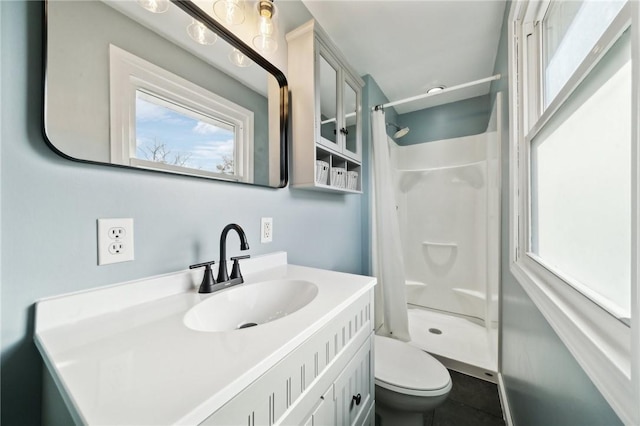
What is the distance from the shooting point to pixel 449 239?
232cm

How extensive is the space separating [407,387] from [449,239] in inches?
66.7

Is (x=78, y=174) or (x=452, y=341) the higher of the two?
(x=78, y=174)

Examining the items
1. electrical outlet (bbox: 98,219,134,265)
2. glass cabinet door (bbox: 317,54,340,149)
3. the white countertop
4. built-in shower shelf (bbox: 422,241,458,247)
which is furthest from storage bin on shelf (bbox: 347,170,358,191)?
built-in shower shelf (bbox: 422,241,458,247)

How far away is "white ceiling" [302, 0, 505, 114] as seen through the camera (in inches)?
50.5

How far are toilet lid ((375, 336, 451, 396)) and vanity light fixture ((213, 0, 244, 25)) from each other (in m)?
1.62

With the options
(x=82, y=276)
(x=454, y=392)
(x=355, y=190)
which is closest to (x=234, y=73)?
(x=82, y=276)

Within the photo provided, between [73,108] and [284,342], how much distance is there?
73 cm

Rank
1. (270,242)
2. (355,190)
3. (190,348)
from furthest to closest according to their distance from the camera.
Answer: (355,190) → (270,242) → (190,348)

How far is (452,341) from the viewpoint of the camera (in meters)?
1.83

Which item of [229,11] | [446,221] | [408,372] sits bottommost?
[408,372]

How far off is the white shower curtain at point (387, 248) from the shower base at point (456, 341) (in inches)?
9.7

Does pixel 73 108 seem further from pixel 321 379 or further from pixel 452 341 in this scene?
pixel 452 341

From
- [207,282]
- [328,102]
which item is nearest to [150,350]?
[207,282]

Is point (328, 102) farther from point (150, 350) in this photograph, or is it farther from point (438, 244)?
point (438, 244)
